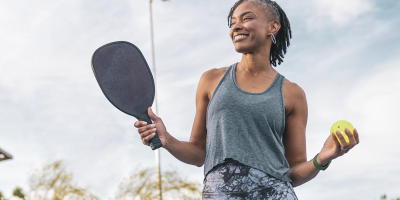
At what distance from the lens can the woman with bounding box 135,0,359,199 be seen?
2.74 m

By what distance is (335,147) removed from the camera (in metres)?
2.68

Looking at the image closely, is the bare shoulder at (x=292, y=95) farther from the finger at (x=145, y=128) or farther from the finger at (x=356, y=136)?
the finger at (x=145, y=128)

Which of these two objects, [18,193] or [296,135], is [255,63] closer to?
[296,135]

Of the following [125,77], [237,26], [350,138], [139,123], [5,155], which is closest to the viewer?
[350,138]

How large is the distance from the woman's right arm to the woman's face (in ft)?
1.00

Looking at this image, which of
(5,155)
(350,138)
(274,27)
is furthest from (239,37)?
(5,155)

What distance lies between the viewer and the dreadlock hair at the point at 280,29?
10.7 ft

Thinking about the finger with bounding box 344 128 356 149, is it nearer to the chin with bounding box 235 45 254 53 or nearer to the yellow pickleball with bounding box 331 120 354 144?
the yellow pickleball with bounding box 331 120 354 144

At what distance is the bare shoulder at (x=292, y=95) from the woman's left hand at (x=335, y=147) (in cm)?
37

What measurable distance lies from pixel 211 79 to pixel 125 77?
555 mm

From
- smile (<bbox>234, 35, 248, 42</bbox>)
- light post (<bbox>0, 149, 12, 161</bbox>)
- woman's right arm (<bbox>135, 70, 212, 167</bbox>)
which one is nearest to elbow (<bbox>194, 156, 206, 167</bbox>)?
woman's right arm (<bbox>135, 70, 212, 167</bbox>)

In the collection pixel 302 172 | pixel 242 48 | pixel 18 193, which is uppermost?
pixel 18 193

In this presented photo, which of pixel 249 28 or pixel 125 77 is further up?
pixel 249 28

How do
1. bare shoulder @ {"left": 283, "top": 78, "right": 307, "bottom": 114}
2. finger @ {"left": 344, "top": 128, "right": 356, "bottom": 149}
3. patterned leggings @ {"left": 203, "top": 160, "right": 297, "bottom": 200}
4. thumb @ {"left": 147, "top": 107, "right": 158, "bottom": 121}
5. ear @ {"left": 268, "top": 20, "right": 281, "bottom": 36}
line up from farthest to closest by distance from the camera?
ear @ {"left": 268, "top": 20, "right": 281, "bottom": 36} → bare shoulder @ {"left": 283, "top": 78, "right": 307, "bottom": 114} → thumb @ {"left": 147, "top": 107, "right": 158, "bottom": 121} → patterned leggings @ {"left": 203, "top": 160, "right": 297, "bottom": 200} → finger @ {"left": 344, "top": 128, "right": 356, "bottom": 149}
